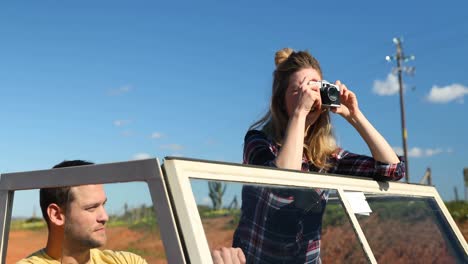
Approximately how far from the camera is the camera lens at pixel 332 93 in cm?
265

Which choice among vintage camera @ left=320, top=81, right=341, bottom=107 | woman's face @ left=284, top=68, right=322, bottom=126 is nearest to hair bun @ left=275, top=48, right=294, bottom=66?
woman's face @ left=284, top=68, right=322, bottom=126

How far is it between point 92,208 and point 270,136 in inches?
35.9

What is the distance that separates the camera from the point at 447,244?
2867 millimetres

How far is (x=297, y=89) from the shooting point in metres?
2.71

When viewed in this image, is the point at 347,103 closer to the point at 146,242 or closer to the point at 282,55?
the point at 282,55

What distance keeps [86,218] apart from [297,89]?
1.08 metres

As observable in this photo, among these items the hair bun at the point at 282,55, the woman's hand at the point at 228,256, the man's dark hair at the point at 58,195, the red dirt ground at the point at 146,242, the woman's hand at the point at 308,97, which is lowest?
the woman's hand at the point at 228,256

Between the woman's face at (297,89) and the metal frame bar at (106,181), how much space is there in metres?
1.02

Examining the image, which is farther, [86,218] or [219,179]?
[86,218]

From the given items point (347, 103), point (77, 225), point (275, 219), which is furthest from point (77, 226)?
point (347, 103)

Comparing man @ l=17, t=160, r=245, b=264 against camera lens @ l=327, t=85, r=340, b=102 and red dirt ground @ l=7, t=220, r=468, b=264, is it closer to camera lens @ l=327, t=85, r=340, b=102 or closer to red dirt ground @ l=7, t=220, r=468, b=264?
red dirt ground @ l=7, t=220, r=468, b=264

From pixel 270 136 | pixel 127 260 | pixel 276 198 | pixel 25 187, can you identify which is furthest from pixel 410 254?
pixel 25 187

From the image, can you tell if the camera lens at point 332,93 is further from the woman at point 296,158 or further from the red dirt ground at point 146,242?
the red dirt ground at point 146,242

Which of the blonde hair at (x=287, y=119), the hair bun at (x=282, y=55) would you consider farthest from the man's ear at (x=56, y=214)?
the hair bun at (x=282, y=55)
